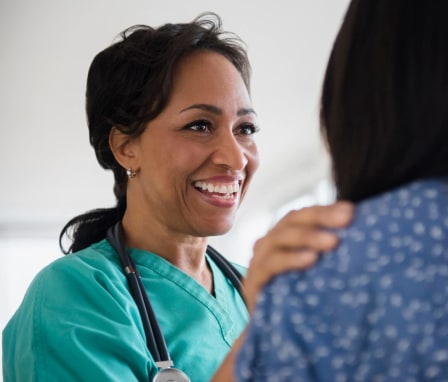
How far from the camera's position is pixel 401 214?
62cm

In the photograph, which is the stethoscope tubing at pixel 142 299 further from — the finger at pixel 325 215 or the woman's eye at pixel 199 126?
the finger at pixel 325 215

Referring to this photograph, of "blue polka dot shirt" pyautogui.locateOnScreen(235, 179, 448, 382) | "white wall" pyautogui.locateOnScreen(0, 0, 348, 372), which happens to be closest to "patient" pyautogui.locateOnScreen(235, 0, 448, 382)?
"blue polka dot shirt" pyautogui.locateOnScreen(235, 179, 448, 382)

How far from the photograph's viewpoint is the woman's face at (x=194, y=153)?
1.46 metres

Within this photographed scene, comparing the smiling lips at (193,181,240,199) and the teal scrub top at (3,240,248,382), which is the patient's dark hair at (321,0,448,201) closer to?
the teal scrub top at (3,240,248,382)

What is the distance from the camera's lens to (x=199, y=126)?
148 cm

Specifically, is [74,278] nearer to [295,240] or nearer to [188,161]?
[188,161]

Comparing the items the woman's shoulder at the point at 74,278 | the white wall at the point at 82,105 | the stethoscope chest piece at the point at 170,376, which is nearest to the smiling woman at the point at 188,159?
the woman's shoulder at the point at 74,278

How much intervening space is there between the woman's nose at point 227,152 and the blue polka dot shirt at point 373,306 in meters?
0.85

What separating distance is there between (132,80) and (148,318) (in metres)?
0.49

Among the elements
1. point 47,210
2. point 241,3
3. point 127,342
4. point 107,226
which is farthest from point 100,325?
point 47,210

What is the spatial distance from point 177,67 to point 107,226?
38cm

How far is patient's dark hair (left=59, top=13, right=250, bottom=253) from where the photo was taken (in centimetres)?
144

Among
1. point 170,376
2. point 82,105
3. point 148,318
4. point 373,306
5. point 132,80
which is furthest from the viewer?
point 82,105

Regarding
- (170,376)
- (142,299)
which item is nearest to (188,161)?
(142,299)
